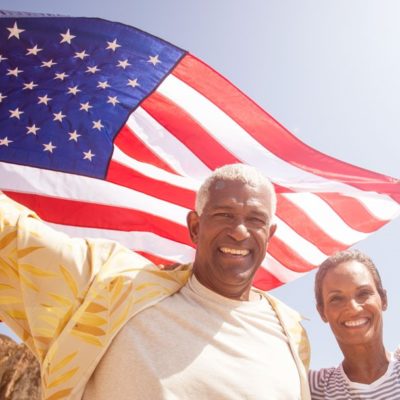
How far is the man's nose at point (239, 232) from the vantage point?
9.08 ft

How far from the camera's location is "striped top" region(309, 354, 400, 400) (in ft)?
8.88

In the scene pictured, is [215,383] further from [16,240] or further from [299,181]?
[299,181]

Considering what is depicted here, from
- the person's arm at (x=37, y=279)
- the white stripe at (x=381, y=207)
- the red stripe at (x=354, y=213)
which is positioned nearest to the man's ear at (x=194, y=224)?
the person's arm at (x=37, y=279)

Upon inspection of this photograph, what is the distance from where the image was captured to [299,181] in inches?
222

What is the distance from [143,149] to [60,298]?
10.4 ft

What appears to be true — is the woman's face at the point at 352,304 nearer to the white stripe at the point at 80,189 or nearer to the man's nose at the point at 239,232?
the man's nose at the point at 239,232

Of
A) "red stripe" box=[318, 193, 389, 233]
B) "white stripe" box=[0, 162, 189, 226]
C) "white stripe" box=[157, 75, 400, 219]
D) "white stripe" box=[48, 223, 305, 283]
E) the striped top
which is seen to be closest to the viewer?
the striped top

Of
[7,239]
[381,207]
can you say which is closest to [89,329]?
[7,239]

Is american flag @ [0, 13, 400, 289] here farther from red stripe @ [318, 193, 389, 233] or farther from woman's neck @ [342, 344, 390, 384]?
woman's neck @ [342, 344, 390, 384]

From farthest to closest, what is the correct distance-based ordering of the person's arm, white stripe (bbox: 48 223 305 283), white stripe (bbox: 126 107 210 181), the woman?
white stripe (bbox: 126 107 210 181) < white stripe (bbox: 48 223 305 283) < the woman < the person's arm

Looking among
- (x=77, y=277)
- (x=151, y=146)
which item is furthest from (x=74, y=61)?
(x=77, y=277)

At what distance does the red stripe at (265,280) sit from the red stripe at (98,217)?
975mm

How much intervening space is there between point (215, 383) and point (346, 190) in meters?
3.88

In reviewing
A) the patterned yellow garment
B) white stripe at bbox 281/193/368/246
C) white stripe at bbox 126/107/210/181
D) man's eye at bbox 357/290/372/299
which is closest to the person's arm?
the patterned yellow garment
